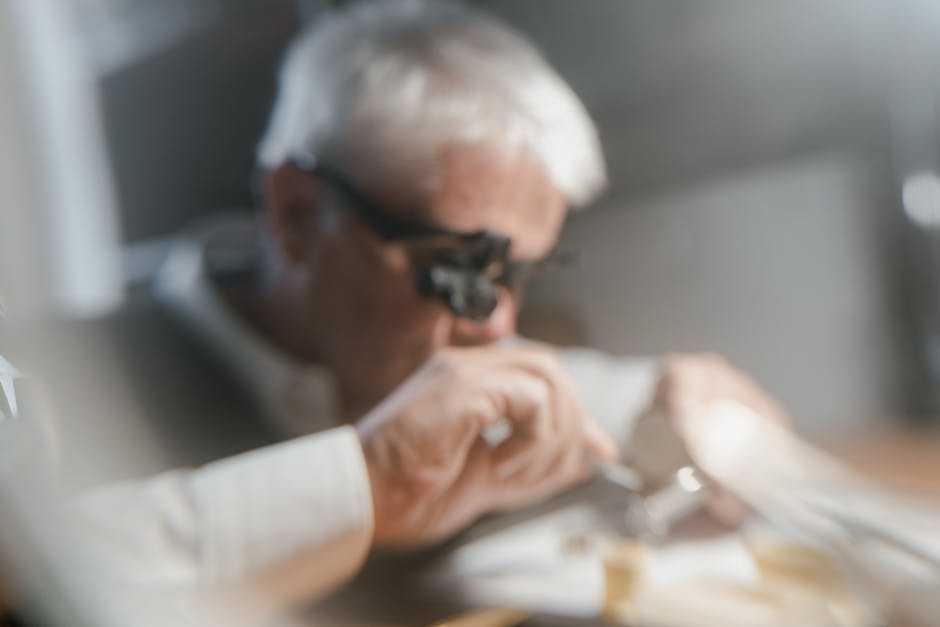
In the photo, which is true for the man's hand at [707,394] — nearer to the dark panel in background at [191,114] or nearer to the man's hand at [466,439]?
the man's hand at [466,439]

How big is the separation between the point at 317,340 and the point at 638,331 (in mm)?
113

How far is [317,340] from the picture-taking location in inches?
11.1

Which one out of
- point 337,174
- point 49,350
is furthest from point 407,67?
point 49,350

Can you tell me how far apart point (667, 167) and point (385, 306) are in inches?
4.8

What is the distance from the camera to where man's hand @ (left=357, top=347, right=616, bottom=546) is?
26 centimetres

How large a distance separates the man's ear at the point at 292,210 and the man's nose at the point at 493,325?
0.06m

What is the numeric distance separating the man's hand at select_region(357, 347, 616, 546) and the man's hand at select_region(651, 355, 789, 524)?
0.03 m

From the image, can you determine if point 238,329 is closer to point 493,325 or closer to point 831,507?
point 493,325

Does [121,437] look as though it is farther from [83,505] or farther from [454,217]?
[454,217]

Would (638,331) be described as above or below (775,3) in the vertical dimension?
below

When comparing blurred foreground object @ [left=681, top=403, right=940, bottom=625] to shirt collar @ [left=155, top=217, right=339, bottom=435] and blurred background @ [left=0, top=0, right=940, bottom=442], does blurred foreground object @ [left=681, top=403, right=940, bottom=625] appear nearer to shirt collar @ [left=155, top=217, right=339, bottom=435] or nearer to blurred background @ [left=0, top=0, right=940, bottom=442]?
blurred background @ [left=0, top=0, right=940, bottom=442]

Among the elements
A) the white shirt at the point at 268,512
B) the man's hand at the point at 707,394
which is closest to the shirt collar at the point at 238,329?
the white shirt at the point at 268,512

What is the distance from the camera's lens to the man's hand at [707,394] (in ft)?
1.00

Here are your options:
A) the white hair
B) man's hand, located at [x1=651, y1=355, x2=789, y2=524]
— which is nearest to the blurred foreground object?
man's hand, located at [x1=651, y1=355, x2=789, y2=524]
